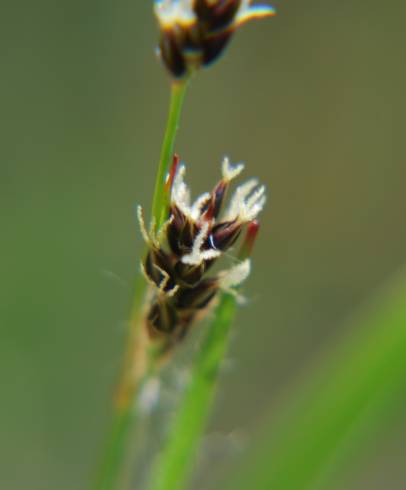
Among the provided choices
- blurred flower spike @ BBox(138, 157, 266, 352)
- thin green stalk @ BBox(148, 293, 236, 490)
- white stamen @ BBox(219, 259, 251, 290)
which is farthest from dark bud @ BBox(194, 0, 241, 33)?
thin green stalk @ BBox(148, 293, 236, 490)

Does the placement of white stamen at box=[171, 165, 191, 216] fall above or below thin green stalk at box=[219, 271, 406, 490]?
above

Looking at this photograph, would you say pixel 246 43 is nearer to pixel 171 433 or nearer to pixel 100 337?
pixel 100 337

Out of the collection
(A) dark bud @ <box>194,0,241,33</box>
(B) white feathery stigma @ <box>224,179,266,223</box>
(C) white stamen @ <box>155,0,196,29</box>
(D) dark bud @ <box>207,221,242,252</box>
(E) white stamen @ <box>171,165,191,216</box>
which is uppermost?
(C) white stamen @ <box>155,0,196,29</box>

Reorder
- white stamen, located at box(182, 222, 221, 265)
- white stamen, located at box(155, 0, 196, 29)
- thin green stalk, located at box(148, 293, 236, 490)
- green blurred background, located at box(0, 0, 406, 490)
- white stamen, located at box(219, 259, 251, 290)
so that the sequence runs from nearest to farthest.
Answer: white stamen, located at box(155, 0, 196, 29) < white stamen, located at box(182, 222, 221, 265) < white stamen, located at box(219, 259, 251, 290) < thin green stalk, located at box(148, 293, 236, 490) < green blurred background, located at box(0, 0, 406, 490)

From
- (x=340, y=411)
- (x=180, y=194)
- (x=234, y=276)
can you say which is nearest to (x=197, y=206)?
(x=180, y=194)

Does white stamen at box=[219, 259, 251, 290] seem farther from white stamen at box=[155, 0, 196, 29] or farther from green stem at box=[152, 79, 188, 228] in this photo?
white stamen at box=[155, 0, 196, 29]

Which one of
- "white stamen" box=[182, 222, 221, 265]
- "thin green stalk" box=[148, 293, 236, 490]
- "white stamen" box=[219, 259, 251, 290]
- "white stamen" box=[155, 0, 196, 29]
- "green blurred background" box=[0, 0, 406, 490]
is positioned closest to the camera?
"white stamen" box=[155, 0, 196, 29]
